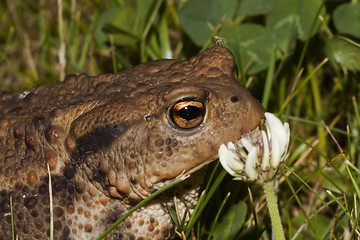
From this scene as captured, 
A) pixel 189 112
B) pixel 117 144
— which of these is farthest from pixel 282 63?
pixel 117 144

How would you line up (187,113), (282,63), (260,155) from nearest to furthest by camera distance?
1. (260,155)
2. (187,113)
3. (282,63)

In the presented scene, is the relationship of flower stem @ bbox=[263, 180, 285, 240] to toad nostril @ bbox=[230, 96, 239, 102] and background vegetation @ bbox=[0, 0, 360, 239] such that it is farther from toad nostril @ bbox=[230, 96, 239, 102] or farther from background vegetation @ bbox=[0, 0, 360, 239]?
background vegetation @ bbox=[0, 0, 360, 239]

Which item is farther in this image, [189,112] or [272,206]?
[189,112]

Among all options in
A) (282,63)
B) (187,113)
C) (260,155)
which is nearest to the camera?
(260,155)

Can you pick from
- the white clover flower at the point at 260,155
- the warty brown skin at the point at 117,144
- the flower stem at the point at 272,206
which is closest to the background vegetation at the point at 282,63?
the warty brown skin at the point at 117,144

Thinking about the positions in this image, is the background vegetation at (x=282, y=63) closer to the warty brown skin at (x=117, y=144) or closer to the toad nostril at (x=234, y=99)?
the warty brown skin at (x=117, y=144)

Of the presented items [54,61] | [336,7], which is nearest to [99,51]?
[54,61]

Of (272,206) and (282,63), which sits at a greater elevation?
(272,206)

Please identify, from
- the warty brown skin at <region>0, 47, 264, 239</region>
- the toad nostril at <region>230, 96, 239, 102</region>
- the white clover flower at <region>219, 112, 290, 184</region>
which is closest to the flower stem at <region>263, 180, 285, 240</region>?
the white clover flower at <region>219, 112, 290, 184</region>

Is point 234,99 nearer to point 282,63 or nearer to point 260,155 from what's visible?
point 260,155
